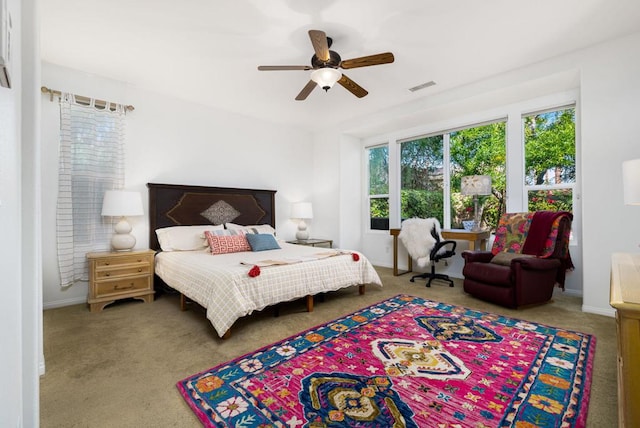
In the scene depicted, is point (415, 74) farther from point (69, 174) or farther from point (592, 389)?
point (69, 174)

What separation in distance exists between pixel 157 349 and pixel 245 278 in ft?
2.70

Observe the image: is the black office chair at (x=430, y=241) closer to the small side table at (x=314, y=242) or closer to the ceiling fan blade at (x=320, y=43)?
the small side table at (x=314, y=242)

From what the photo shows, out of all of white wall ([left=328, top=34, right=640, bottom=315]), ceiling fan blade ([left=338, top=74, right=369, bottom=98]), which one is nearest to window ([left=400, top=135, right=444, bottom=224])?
white wall ([left=328, top=34, right=640, bottom=315])

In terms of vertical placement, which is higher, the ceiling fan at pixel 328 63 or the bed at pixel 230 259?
the ceiling fan at pixel 328 63

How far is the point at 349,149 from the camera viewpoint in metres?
5.69

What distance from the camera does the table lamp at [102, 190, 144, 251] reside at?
328cm

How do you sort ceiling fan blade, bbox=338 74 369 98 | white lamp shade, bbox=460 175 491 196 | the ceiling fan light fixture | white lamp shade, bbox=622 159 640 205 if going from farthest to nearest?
white lamp shade, bbox=460 175 491 196
ceiling fan blade, bbox=338 74 369 98
the ceiling fan light fixture
white lamp shade, bbox=622 159 640 205

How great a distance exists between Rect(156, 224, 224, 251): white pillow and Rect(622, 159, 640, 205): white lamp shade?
155 inches

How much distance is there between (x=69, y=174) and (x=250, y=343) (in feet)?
9.44

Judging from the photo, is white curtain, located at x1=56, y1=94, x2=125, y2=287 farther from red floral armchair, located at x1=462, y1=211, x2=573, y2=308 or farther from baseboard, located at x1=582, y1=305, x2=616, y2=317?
baseboard, located at x1=582, y1=305, x2=616, y2=317

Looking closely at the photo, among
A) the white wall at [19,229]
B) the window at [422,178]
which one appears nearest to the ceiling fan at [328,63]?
the white wall at [19,229]

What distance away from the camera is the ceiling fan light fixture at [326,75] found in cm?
264

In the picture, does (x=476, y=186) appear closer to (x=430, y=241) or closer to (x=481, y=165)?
(x=481, y=165)

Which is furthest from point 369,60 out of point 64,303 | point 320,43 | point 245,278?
point 64,303
